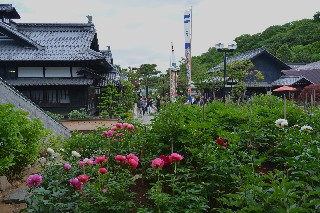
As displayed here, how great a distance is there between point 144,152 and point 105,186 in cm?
144

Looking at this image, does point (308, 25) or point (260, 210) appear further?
point (308, 25)

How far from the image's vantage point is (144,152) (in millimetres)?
4633

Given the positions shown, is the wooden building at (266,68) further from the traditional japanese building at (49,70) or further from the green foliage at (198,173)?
the green foliage at (198,173)

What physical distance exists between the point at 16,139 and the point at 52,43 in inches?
741

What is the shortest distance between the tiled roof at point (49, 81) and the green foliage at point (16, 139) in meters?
13.9

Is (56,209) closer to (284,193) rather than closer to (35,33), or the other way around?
(284,193)

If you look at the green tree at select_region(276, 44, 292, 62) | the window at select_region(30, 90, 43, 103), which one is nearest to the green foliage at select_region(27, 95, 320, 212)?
the window at select_region(30, 90, 43, 103)

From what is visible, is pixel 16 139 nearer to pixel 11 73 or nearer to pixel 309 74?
pixel 11 73

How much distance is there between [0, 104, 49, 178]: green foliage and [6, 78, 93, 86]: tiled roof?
45.7 ft

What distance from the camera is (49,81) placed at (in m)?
19.5

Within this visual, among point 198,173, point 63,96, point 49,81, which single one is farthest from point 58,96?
point 198,173

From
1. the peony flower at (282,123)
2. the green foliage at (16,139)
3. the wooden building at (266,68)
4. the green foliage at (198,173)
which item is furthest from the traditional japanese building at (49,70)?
the wooden building at (266,68)

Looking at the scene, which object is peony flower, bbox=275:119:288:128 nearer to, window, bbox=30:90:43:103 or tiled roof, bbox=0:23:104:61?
tiled roof, bbox=0:23:104:61

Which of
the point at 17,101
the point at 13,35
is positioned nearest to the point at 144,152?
the point at 17,101
